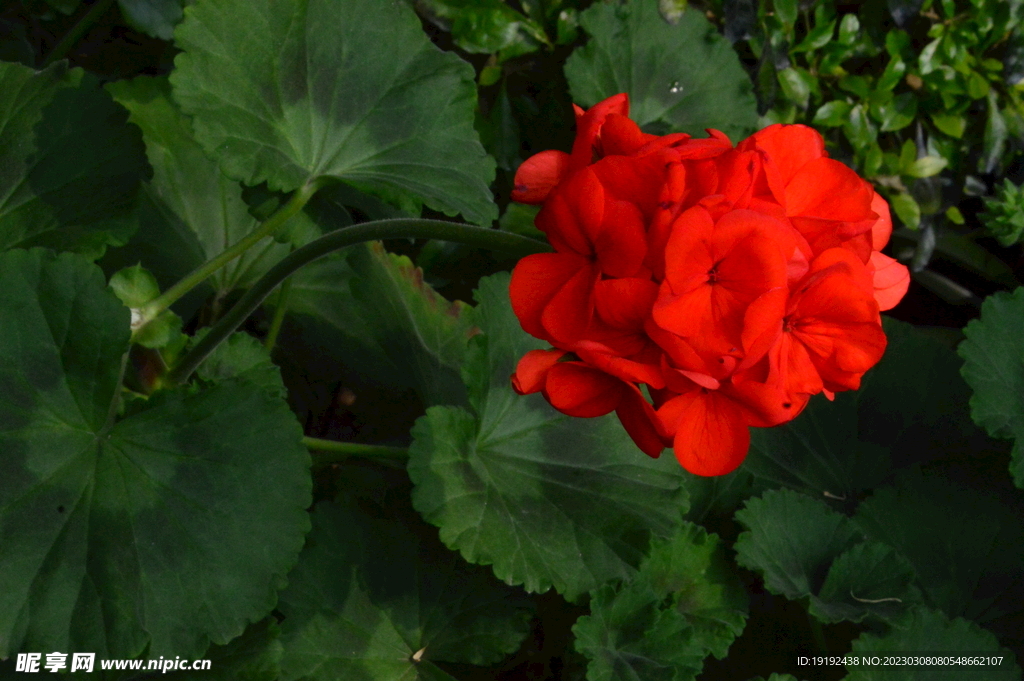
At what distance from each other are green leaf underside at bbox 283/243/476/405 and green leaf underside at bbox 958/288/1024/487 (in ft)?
3.12

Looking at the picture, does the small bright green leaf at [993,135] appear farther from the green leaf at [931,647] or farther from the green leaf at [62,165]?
the green leaf at [62,165]

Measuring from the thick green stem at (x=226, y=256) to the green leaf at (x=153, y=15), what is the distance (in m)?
0.62

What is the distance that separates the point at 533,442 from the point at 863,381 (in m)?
0.87

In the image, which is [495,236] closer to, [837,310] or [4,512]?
[837,310]

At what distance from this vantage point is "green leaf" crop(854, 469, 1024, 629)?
5.14 ft

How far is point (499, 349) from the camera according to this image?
1326mm

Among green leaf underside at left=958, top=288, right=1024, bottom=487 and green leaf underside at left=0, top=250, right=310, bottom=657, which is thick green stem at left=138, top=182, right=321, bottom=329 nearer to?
green leaf underside at left=0, top=250, right=310, bottom=657

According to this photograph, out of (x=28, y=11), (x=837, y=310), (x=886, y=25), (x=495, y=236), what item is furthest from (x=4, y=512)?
(x=886, y=25)

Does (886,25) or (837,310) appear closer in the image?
(837,310)

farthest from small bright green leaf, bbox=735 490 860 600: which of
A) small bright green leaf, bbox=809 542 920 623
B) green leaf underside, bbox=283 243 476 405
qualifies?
green leaf underside, bbox=283 243 476 405

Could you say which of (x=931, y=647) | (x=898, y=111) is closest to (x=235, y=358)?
(x=931, y=647)

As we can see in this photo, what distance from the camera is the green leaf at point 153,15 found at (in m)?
1.57

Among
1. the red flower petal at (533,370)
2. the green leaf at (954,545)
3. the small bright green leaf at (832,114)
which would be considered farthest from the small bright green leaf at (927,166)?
the red flower petal at (533,370)

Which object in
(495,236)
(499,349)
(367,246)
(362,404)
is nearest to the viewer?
(495,236)
